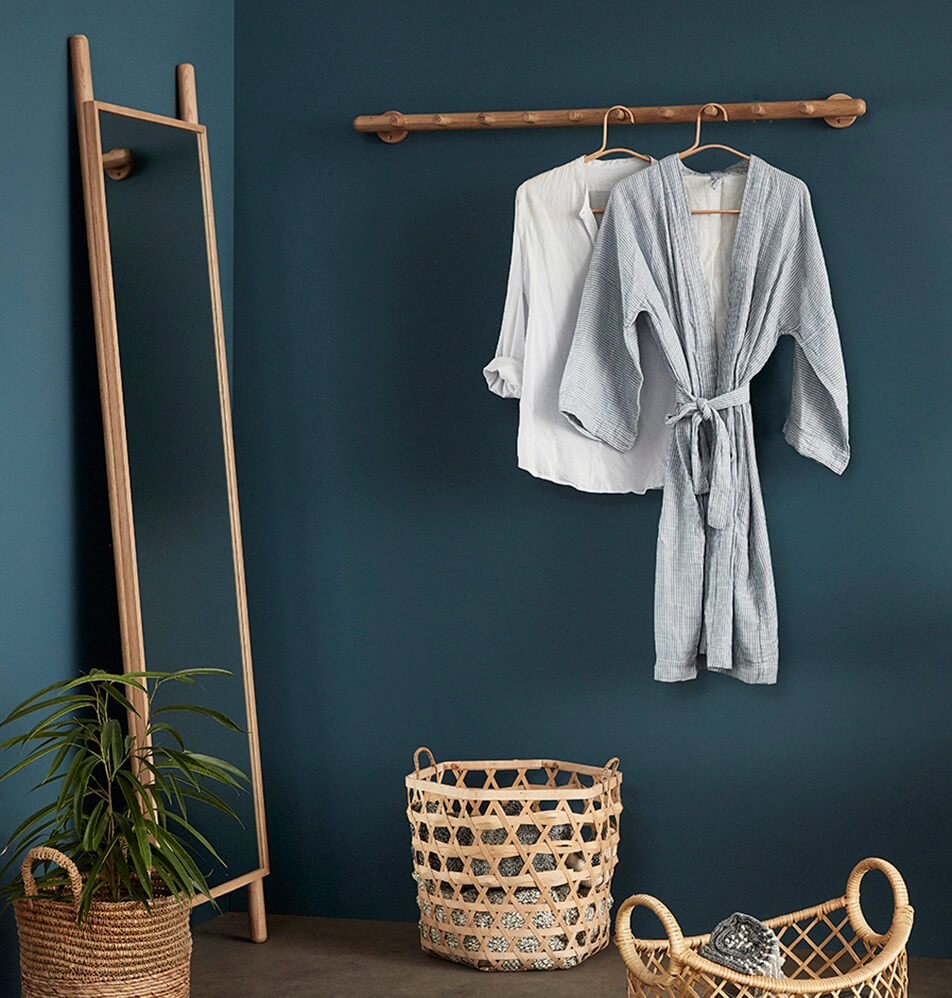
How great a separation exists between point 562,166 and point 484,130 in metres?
0.25

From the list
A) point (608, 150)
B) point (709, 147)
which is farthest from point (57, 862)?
point (709, 147)

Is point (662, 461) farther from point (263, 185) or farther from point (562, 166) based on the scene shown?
point (263, 185)

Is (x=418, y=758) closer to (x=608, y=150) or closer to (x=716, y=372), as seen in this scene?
(x=716, y=372)

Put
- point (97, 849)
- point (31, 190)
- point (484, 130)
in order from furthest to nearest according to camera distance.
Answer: point (484, 130)
point (31, 190)
point (97, 849)

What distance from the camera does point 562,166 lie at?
2535 mm

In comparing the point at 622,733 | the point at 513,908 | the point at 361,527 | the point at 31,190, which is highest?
the point at 31,190

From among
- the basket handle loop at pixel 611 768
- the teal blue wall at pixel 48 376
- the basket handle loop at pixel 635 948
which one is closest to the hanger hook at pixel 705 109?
the teal blue wall at pixel 48 376

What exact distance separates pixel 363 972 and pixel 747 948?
93cm

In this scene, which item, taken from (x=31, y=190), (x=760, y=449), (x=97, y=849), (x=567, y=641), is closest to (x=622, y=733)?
(x=567, y=641)

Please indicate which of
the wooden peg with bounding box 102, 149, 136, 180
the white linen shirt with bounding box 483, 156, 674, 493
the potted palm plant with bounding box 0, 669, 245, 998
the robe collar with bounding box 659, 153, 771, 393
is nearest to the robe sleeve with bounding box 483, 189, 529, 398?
the white linen shirt with bounding box 483, 156, 674, 493

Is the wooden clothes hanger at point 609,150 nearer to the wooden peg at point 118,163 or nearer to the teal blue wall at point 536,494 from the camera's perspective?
the teal blue wall at point 536,494

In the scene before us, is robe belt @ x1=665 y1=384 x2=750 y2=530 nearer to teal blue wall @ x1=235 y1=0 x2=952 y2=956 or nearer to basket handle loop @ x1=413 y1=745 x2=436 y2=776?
teal blue wall @ x1=235 y1=0 x2=952 y2=956

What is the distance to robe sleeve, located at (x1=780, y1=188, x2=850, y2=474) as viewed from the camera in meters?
2.36

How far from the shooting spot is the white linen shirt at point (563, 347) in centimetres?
248
